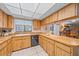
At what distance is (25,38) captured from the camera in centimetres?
551

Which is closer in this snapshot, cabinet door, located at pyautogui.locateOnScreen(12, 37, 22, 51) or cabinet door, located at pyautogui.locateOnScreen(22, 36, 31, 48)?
cabinet door, located at pyautogui.locateOnScreen(12, 37, 22, 51)

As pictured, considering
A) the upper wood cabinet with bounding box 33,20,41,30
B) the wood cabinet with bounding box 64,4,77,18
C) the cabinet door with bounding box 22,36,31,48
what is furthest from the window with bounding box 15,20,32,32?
the wood cabinet with bounding box 64,4,77,18

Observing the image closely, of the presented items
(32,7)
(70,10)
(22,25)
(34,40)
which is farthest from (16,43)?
(70,10)

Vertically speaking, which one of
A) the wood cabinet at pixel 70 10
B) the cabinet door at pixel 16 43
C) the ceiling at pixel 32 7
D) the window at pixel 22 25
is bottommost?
the cabinet door at pixel 16 43

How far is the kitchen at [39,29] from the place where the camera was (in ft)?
9.02

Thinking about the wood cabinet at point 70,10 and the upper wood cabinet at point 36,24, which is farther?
the upper wood cabinet at point 36,24

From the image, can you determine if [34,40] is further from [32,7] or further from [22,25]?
[32,7]

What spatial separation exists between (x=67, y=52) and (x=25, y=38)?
336 cm

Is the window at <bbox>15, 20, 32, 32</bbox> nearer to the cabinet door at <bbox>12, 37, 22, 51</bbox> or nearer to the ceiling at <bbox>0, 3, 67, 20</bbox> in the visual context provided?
the cabinet door at <bbox>12, 37, 22, 51</bbox>

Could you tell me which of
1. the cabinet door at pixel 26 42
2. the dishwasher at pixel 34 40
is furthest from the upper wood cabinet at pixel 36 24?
the cabinet door at pixel 26 42

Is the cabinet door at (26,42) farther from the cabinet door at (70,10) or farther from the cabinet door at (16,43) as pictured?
the cabinet door at (70,10)

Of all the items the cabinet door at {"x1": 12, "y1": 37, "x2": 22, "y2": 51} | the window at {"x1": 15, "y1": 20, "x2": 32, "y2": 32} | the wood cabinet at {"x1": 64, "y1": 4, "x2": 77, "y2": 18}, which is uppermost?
the wood cabinet at {"x1": 64, "y1": 4, "x2": 77, "y2": 18}

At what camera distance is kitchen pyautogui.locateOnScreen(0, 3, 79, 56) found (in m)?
2.75

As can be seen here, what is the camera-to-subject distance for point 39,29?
293 inches
